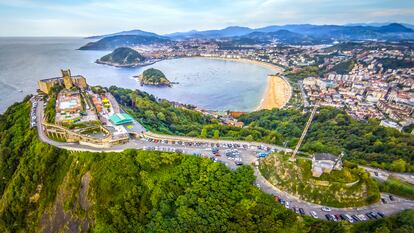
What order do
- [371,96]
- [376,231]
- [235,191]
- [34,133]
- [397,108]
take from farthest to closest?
[371,96] → [397,108] → [34,133] → [235,191] → [376,231]

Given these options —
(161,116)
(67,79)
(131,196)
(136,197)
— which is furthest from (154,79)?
(136,197)

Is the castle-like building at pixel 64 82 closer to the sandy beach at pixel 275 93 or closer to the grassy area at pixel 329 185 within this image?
the grassy area at pixel 329 185

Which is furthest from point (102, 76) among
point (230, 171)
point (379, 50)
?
point (379, 50)

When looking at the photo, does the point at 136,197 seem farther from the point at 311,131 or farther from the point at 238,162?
the point at 311,131

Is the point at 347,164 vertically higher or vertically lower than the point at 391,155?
higher

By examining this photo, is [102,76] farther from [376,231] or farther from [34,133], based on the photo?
[376,231]

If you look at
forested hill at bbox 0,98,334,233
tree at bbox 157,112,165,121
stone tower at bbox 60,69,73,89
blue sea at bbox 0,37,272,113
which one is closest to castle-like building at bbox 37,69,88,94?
stone tower at bbox 60,69,73,89
